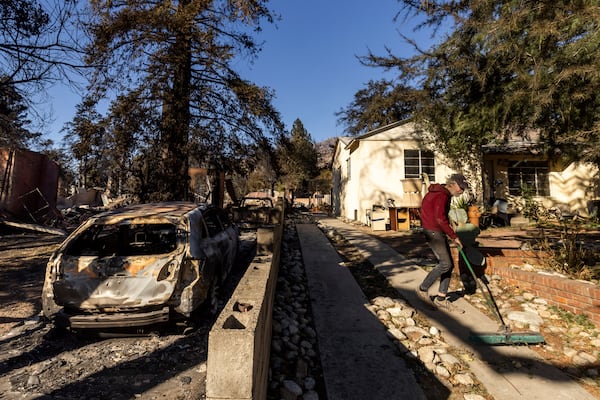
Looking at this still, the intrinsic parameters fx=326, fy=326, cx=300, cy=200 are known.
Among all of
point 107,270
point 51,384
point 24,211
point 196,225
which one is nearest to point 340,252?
point 196,225

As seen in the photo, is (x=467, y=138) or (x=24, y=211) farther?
(x=24, y=211)

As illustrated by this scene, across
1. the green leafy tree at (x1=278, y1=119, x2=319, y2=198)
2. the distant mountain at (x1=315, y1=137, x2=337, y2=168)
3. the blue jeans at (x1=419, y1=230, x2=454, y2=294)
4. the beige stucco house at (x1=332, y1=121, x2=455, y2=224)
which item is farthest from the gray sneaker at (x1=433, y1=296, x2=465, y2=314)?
the green leafy tree at (x1=278, y1=119, x2=319, y2=198)

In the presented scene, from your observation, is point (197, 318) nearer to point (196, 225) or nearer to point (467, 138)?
point (196, 225)

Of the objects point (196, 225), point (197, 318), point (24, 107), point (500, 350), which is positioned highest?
point (24, 107)

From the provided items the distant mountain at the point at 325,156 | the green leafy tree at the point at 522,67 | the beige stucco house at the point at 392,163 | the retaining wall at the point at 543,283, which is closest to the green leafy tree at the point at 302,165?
the distant mountain at the point at 325,156

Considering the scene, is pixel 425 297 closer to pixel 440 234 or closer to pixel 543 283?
pixel 440 234

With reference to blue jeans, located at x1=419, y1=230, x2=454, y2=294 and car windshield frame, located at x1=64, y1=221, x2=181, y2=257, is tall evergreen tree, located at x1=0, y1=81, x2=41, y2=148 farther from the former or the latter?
blue jeans, located at x1=419, y1=230, x2=454, y2=294

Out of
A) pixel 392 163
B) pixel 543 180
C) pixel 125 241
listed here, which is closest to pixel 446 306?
pixel 125 241

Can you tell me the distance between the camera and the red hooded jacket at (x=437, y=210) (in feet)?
14.6

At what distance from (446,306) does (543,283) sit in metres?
1.37

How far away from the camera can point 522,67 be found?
19.8 ft

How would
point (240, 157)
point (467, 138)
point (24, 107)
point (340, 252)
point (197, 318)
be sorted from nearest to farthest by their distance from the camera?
point (197, 318), point (24, 107), point (340, 252), point (240, 157), point (467, 138)

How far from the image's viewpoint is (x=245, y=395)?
5.70 ft

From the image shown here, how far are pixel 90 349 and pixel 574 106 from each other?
8072 mm
